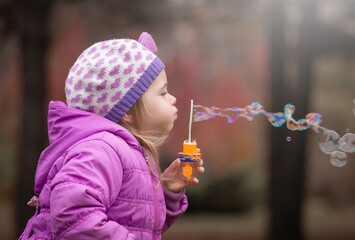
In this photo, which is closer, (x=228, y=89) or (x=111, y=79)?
(x=111, y=79)

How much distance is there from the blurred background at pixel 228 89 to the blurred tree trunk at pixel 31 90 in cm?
1

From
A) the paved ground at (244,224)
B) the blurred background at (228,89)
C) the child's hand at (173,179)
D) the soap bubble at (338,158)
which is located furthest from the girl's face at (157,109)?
the paved ground at (244,224)

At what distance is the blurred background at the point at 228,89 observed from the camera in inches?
209

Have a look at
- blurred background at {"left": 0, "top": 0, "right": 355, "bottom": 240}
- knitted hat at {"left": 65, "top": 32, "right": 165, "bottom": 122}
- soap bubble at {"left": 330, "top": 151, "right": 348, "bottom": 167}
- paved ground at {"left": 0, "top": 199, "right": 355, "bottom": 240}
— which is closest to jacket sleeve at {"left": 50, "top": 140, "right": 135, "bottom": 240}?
knitted hat at {"left": 65, "top": 32, "right": 165, "bottom": 122}

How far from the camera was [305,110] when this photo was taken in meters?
5.29

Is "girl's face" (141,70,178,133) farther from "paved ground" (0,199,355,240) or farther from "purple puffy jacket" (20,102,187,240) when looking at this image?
"paved ground" (0,199,355,240)

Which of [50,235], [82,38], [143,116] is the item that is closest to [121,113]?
[143,116]

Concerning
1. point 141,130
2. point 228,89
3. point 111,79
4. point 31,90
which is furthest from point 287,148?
point 111,79

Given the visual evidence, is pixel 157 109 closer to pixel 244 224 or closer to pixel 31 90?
pixel 31 90

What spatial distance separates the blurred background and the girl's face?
2815 mm

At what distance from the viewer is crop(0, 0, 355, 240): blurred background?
530 cm

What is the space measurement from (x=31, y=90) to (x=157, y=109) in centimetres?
361

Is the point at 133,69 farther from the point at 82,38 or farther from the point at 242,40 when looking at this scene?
the point at 242,40

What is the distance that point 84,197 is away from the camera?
1574 millimetres
